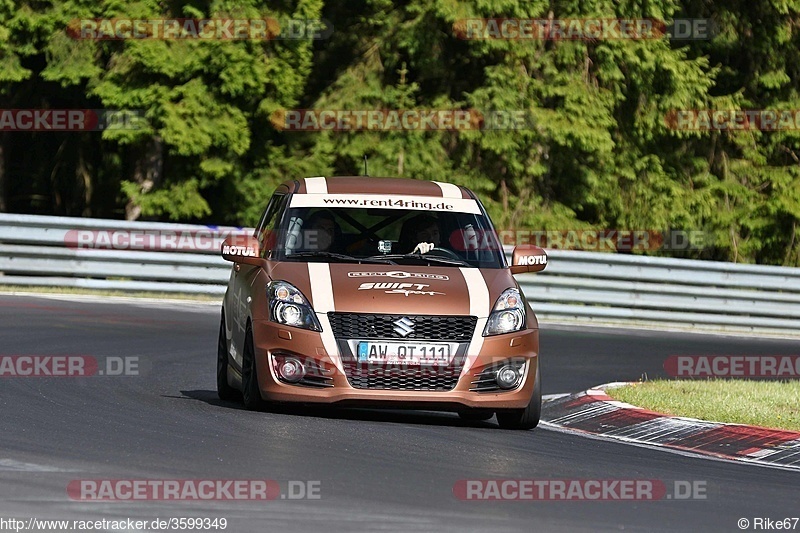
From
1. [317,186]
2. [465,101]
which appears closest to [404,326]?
[317,186]

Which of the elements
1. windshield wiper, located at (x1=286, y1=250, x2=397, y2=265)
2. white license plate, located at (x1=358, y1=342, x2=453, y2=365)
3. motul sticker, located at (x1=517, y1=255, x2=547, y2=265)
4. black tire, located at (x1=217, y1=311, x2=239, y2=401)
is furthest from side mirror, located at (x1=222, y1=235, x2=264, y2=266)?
motul sticker, located at (x1=517, y1=255, x2=547, y2=265)

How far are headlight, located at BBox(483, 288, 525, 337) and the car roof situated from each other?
4.50 ft

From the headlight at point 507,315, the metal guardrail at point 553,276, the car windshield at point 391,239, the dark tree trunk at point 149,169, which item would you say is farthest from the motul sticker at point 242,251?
the dark tree trunk at point 149,169

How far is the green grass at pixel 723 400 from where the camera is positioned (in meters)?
11.3

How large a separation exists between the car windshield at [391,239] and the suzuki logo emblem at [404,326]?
89cm

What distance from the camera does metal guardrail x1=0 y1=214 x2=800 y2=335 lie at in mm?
20609

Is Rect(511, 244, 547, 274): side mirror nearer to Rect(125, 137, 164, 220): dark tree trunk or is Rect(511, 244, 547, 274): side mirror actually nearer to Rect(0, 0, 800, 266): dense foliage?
Rect(0, 0, 800, 266): dense foliage

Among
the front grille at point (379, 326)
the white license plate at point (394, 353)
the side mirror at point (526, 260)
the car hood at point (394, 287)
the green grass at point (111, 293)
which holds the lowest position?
the green grass at point (111, 293)

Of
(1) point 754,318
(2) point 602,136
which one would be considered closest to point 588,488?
(1) point 754,318

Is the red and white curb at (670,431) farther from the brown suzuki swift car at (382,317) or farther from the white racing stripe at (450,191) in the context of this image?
the white racing stripe at (450,191)

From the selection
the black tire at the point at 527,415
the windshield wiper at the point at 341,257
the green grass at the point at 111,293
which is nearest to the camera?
the black tire at the point at 527,415

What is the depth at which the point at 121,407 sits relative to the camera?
33.9ft

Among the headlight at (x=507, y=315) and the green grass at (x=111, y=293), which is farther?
the green grass at (x=111, y=293)

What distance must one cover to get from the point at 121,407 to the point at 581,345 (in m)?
8.67
